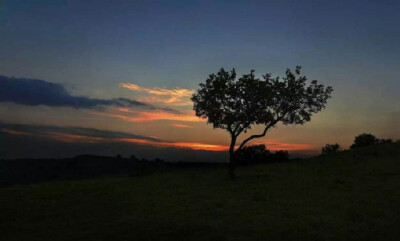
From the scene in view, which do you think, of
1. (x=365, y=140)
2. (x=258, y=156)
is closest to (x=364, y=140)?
(x=365, y=140)

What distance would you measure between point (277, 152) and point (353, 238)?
4719 centimetres

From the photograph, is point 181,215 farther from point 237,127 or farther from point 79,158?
point 79,158

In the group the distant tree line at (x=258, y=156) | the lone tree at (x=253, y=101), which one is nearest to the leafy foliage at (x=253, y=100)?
the lone tree at (x=253, y=101)

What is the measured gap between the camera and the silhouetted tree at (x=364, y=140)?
7575 cm

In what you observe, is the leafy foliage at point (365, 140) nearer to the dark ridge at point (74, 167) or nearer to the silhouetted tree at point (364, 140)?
the silhouetted tree at point (364, 140)

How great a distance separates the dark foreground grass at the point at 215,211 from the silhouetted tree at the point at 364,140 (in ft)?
128

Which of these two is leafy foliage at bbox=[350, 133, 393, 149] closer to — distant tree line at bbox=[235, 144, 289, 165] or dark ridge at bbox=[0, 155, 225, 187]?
distant tree line at bbox=[235, 144, 289, 165]

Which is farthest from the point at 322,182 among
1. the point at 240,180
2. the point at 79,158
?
the point at 79,158

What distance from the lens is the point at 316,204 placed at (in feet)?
82.6

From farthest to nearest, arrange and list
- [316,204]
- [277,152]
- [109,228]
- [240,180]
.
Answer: [277,152]
[240,180]
[316,204]
[109,228]

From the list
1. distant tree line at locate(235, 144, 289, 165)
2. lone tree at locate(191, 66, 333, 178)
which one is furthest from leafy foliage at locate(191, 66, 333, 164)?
distant tree line at locate(235, 144, 289, 165)

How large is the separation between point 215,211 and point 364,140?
62.1 metres

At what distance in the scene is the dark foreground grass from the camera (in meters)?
18.1

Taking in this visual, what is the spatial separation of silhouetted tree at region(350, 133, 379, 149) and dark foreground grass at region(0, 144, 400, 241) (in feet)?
128
